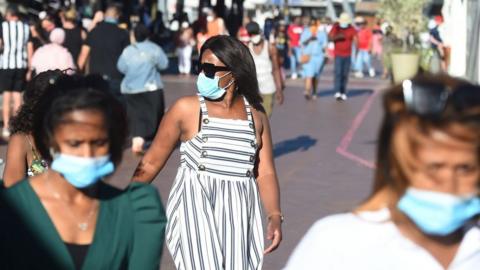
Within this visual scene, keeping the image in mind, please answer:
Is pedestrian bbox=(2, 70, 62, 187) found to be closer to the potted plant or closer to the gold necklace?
the gold necklace

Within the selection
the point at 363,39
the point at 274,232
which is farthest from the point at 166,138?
the point at 363,39

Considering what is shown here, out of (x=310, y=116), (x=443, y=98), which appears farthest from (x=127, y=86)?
(x=443, y=98)

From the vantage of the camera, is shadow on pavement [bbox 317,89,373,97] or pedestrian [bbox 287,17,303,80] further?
pedestrian [bbox 287,17,303,80]

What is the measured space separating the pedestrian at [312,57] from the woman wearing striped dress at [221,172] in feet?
53.0

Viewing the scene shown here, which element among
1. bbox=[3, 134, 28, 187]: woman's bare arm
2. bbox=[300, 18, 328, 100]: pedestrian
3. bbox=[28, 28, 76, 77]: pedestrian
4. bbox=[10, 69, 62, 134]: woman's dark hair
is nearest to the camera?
bbox=[3, 134, 28, 187]: woman's bare arm

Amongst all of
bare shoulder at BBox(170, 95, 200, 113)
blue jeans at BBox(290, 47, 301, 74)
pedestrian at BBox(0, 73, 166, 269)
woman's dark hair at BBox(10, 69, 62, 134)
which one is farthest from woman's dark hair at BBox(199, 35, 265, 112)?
blue jeans at BBox(290, 47, 301, 74)

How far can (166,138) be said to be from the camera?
17.7 ft

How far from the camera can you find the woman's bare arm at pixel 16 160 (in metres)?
4.67

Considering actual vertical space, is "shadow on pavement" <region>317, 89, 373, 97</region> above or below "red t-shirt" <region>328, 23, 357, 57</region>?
below

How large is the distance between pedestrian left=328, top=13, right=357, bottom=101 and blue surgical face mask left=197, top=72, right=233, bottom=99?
16233 millimetres

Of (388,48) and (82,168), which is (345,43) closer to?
(388,48)

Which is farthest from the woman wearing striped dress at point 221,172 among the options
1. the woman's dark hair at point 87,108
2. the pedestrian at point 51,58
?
the pedestrian at point 51,58

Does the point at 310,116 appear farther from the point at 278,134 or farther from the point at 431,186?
the point at 431,186

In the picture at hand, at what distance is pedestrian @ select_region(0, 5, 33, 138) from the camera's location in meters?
14.3
